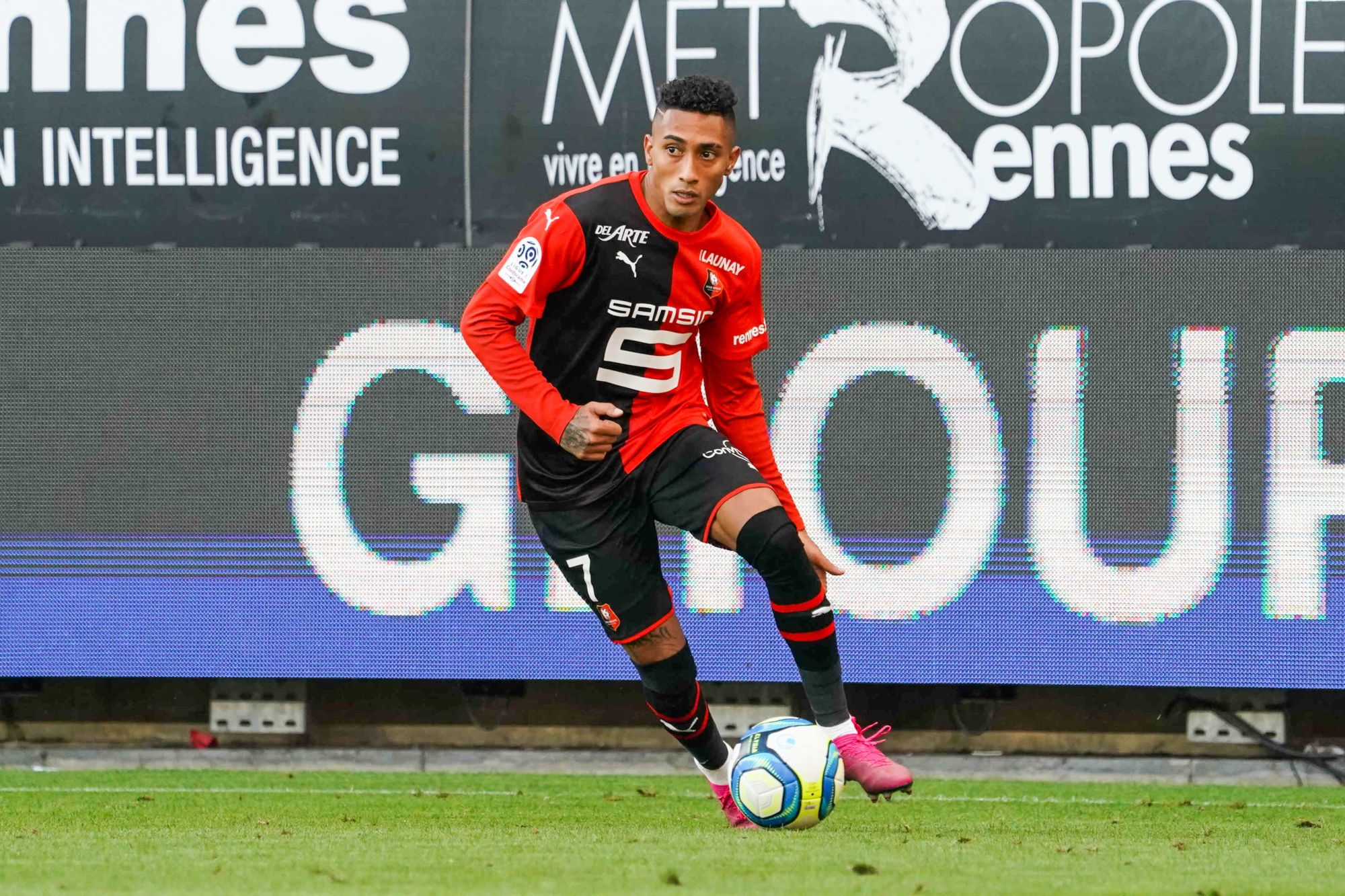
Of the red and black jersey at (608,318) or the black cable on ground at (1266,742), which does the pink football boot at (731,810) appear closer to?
the red and black jersey at (608,318)

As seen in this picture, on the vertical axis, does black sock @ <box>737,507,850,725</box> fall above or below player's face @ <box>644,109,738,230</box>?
below

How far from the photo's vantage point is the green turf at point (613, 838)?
3.92m

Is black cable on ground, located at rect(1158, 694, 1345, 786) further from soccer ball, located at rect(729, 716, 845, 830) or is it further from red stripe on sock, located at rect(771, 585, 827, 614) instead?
red stripe on sock, located at rect(771, 585, 827, 614)

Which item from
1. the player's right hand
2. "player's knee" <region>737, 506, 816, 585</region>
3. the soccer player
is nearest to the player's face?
the soccer player

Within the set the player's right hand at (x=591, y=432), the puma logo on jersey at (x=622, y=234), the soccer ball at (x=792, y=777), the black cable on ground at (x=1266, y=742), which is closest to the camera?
the player's right hand at (x=591, y=432)

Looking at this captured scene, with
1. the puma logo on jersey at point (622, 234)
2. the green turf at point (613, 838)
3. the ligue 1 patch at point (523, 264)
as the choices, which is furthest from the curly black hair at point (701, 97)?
the green turf at point (613, 838)

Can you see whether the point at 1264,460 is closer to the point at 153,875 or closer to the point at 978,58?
the point at 978,58

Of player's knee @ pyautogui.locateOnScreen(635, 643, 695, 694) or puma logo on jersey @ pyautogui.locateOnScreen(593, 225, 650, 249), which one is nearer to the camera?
puma logo on jersey @ pyautogui.locateOnScreen(593, 225, 650, 249)

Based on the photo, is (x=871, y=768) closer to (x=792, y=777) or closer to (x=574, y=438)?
(x=792, y=777)

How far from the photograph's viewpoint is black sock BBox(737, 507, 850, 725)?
4.57m

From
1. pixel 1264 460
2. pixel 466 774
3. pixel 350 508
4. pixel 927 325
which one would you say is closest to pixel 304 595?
pixel 350 508

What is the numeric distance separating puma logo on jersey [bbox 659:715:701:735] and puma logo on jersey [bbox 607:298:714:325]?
1173mm

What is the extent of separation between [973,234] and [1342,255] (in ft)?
4.89

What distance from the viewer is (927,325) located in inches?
283
